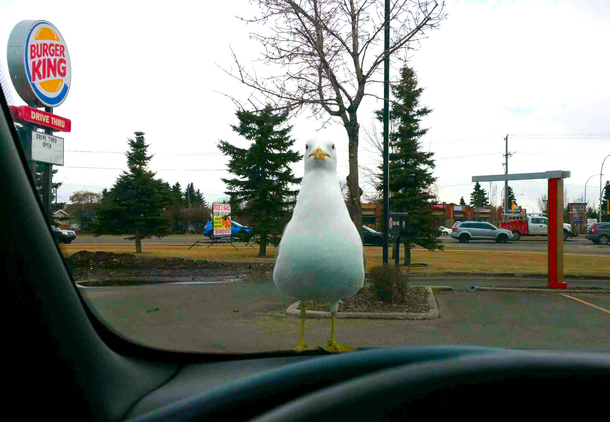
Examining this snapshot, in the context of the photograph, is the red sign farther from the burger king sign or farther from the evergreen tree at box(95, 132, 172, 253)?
the evergreen tree at box(95, 132, 172, 253)

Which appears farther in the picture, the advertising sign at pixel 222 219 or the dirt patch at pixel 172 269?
the advertising sign at pixel 222 219

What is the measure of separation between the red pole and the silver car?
28.8 metres

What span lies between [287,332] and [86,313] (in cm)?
259

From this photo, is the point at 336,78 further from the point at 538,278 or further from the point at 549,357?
the point at 538,278

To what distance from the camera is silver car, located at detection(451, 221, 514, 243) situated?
39062 millimetres

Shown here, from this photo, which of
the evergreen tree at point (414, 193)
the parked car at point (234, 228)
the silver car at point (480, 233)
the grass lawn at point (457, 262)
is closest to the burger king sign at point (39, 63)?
the grass lawn at point (457, 262)

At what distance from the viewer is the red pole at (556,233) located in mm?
10578

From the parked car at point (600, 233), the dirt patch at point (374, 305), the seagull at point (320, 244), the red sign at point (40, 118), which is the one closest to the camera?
the red sign at point (40, 118)

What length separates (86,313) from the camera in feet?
5.55

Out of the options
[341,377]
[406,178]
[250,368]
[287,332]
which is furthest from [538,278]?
[341,377]

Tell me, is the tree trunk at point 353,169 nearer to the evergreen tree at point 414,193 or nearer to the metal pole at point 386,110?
the metal pole at point 386,110

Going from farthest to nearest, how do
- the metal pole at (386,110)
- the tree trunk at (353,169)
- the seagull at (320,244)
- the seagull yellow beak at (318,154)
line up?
the metal pole at (386,110), the tree trunk at (353,169), the seagull yellow beak at (318,154), the seagull at (320,244)

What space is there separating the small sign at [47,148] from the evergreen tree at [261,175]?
5.37 meters

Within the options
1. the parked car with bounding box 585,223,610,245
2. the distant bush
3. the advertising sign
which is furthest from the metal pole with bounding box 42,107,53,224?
the parked car with bounding box 585,223,610,245
